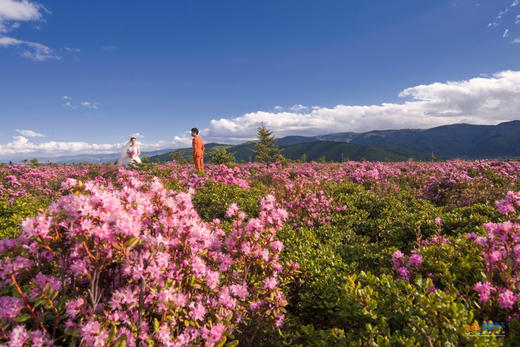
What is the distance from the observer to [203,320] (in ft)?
7.63

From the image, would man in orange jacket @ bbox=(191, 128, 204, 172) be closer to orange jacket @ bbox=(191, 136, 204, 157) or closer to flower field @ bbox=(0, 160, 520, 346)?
orange jacket @ bbox=(191, 136, 204, 157)

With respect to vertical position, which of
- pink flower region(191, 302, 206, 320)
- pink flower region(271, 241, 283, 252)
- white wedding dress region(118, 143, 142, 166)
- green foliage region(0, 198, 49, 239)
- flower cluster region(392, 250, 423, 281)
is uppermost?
white wedding dress region(118, 143, 142, 166)

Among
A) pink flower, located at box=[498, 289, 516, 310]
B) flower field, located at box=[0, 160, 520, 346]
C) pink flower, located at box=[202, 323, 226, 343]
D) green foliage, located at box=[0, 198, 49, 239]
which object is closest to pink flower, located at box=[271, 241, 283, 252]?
flower field, located at box=[0, 160, 520, 346]

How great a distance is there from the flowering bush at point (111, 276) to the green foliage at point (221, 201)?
4733 millimetres

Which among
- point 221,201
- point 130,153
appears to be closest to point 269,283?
point 221,201

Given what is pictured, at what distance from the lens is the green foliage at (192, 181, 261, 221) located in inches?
294

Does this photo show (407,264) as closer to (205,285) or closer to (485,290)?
(485,290)

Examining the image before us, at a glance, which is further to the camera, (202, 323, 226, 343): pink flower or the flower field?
(202, 323, 226, 343): pink flower

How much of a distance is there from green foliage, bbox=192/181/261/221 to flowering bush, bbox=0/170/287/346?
4733 millimetres

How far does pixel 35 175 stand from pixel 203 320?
612 inches

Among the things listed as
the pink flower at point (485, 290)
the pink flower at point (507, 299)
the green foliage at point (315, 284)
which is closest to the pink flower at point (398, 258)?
the green foliage at point (315, 284)

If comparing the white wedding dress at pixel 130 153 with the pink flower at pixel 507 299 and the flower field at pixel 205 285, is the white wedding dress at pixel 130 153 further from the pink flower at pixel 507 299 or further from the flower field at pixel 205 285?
the pink flower at pixel 507 299

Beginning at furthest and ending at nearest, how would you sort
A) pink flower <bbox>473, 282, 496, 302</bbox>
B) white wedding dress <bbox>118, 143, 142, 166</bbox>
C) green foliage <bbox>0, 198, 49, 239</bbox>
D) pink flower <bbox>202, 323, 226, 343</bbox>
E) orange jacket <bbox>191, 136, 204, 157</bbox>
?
white wedding dress <bbox>118, 143, 142, 166</bbox>, orange jacket <bbox>191, 136, 204, 157</bbox>, green foliage <bbox>0, 198, 49, 239</bbox>, pink flower <bbox>473, 282, 496, 302</bbox>, pink flower <bbox>202, 323, 226, 343</bbox>

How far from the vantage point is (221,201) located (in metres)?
7.82
